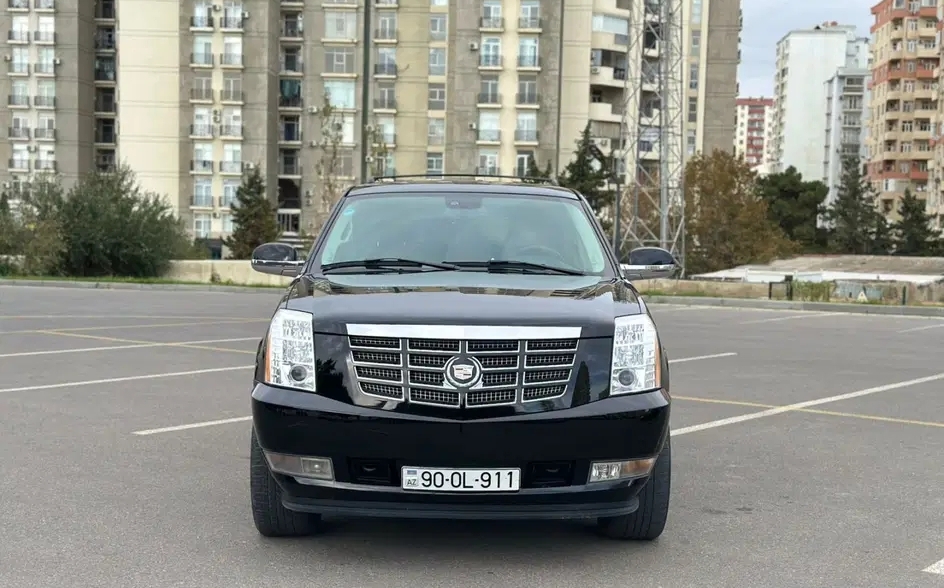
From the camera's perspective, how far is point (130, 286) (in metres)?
32.0

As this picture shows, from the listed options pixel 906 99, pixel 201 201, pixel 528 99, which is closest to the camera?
pixel 528 99

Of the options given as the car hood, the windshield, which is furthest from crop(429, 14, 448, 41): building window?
the car hood

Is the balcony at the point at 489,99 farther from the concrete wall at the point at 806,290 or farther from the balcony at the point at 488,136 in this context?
the concrete wall at the point at 806,290

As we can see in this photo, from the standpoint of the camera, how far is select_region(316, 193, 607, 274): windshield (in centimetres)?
617

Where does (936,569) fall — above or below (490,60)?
below

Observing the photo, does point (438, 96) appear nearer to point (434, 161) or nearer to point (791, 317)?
point (434, 161)

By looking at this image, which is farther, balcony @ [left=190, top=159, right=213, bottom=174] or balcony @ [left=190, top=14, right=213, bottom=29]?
balcony @ [left=190, top=159, right=213, bottom=174]

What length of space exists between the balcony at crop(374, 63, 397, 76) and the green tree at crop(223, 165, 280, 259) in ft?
36.0

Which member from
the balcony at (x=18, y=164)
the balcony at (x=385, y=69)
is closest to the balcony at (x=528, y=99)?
the balcony at (x=385, y=69)

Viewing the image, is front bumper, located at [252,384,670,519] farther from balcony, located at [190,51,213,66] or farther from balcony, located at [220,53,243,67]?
balcony, located at [190,51,213,66]

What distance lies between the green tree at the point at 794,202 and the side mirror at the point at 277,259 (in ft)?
320

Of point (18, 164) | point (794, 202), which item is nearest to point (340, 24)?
point (18, 164)

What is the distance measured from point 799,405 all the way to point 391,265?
18.4 feet

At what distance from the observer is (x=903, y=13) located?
12862 cm
